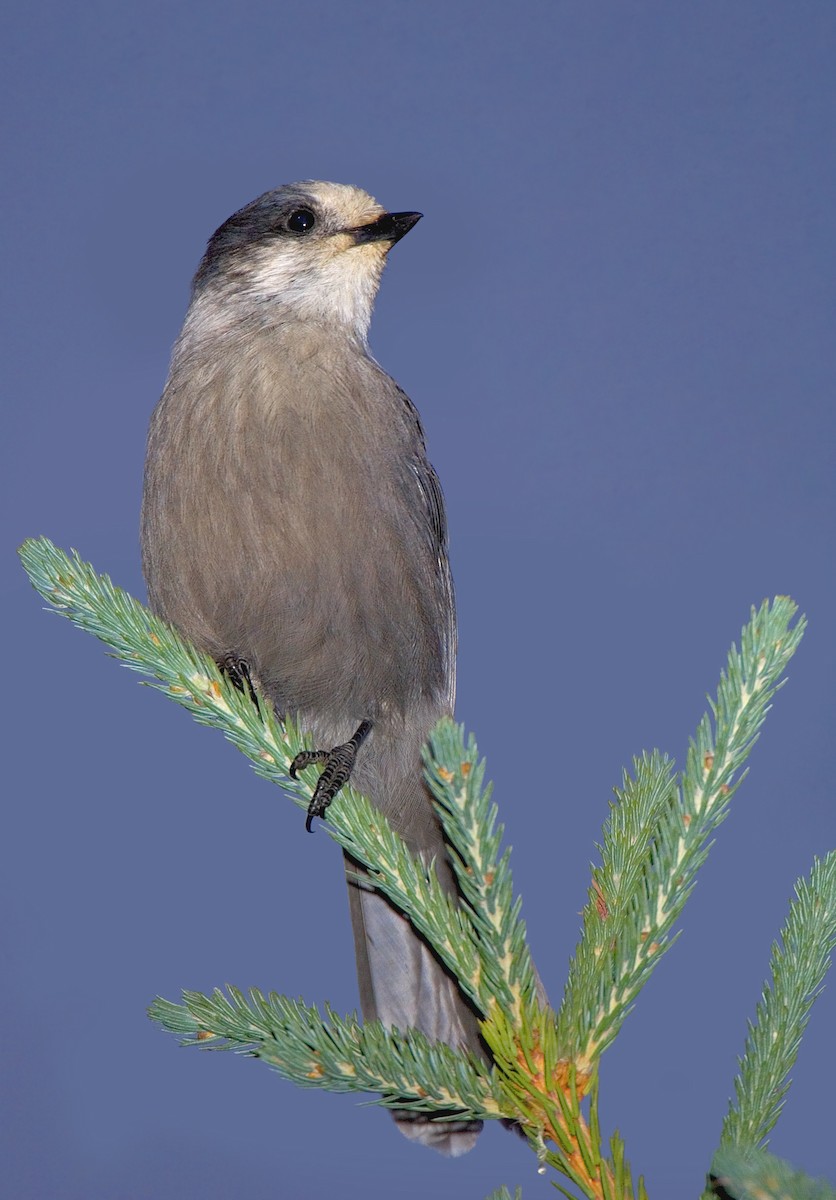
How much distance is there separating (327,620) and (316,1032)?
991mm

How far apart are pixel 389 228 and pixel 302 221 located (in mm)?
192

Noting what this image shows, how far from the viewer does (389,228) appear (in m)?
2.44

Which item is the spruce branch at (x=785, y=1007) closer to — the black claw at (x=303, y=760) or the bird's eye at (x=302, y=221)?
the black claw at (x=303, y=760)

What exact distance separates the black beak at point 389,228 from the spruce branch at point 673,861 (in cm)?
152

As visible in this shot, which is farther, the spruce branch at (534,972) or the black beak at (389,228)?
the black beak at (389,228)

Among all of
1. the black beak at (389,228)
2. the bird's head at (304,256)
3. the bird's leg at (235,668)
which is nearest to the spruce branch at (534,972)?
the bird's leg at (235,668)

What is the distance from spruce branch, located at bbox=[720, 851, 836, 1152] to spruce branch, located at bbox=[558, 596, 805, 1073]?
0.16 m

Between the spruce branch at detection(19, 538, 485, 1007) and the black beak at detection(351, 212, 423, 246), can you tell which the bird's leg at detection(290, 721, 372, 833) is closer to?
the spruce branch at detection(19, 538, 485, 1007)

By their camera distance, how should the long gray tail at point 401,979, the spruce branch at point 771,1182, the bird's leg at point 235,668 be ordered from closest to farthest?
the spruce branch at point 771,1182 < the long gray tail at point 401,979 < the bird's leg at point 235,668

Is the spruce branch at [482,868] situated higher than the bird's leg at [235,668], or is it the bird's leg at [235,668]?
the bird's leg at [235,668]

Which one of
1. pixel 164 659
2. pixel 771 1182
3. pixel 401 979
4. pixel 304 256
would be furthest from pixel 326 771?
pixel 304 256

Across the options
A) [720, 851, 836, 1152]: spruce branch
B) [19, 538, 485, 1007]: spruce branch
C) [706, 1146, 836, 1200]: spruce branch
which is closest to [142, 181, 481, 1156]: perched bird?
[19, 538, 485, 1007]: spruce branch

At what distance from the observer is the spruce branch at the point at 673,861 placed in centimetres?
109

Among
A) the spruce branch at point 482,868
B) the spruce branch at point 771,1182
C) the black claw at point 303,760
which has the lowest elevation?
the spruce branch at point 771,1182
